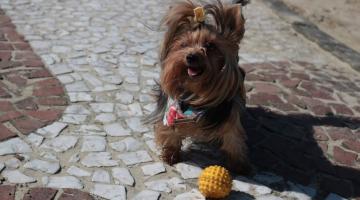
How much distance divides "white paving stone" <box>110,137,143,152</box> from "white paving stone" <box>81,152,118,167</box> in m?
0.16

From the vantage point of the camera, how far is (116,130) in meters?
5.07

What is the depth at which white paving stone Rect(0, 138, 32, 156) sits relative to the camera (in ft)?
14.7

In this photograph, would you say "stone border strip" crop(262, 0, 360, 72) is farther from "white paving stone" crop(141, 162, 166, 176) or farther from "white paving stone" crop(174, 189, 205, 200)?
"white paving stone" crop(174, 189, 205, 200)

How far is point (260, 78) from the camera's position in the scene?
674 cm

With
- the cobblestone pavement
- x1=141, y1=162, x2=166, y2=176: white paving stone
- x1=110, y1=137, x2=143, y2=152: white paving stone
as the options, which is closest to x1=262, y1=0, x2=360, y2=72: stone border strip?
the cobblestone pavement

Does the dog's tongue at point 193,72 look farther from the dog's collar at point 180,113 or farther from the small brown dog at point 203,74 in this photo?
the dog's collar at point 180,113

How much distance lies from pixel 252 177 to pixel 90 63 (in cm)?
268

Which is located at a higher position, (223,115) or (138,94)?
(223,115)

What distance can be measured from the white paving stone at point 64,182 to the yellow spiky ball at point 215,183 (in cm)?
94

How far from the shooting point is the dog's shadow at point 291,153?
470 centimetres

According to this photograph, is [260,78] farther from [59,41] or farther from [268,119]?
[59,41]

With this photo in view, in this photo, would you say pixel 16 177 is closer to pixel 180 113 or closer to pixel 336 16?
pixel 180 113

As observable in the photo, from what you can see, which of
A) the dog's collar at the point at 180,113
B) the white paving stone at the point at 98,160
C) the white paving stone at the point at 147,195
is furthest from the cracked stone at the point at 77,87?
the white paving stone at the point at 147,195

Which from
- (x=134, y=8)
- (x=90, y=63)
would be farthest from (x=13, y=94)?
(x=134, y=8)
